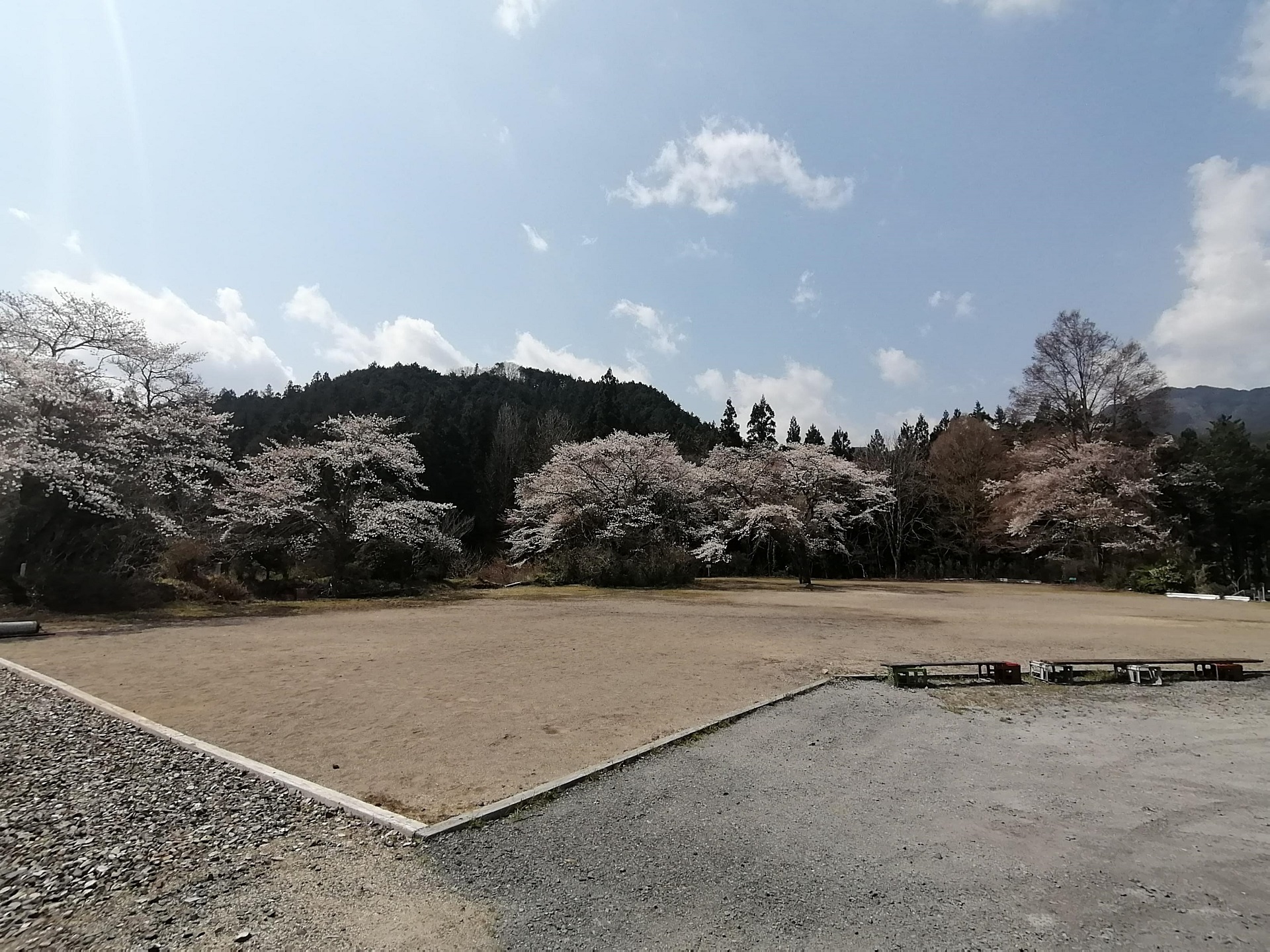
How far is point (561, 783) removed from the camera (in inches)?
161

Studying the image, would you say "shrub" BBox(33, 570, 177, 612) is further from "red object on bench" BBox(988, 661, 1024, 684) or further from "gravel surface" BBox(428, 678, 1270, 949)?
"red object on bench" BBox(988, 661, 1024, 684)

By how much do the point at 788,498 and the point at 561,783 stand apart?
80.9ft

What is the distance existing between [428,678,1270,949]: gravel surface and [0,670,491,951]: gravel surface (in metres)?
0.33

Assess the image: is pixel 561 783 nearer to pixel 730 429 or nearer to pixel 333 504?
pixel 333 504

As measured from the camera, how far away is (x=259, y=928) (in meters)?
2.55

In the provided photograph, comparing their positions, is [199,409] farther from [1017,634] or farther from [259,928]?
[1017,634]

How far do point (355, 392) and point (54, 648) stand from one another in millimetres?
35475

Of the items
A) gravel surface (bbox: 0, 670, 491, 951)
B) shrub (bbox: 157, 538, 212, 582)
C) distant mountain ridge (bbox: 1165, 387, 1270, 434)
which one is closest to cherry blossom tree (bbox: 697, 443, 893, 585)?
shrub (bbox: 157, 538, 212, 582)

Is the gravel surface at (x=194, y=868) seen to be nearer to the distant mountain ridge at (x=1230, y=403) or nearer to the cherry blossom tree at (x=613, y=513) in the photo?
the cherry blossom tree at (x=613, y=513)

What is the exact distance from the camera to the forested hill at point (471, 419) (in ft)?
118

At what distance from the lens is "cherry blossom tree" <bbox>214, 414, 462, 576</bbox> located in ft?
60.1

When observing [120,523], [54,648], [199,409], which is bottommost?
[54,648]

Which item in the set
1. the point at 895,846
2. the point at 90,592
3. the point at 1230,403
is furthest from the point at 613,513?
the point at 1230,403

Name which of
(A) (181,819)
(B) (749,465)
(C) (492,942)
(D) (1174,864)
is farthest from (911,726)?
(B) (749,465)
